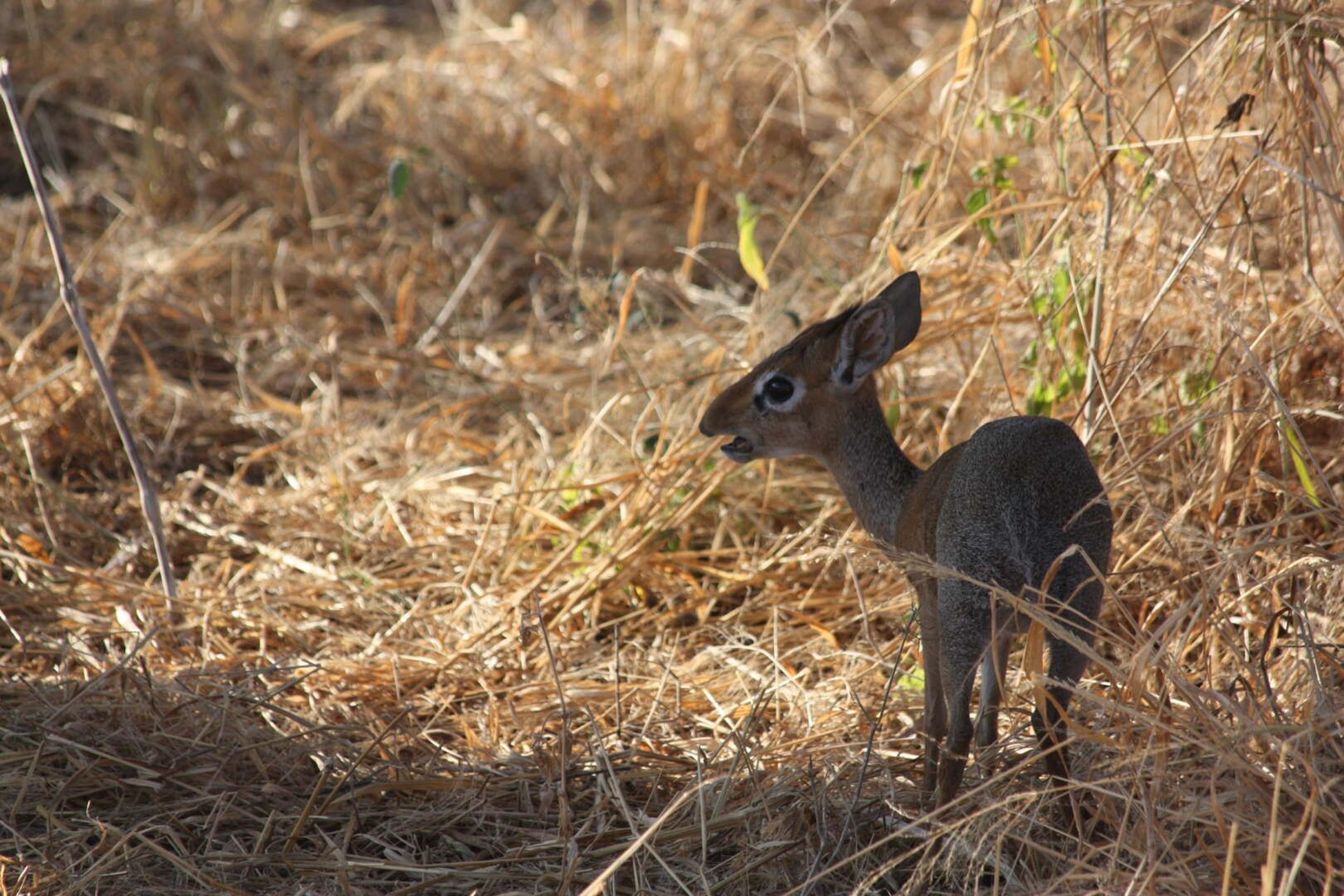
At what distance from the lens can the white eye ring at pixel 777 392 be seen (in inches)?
98.0

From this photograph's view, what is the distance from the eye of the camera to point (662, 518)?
125 inches

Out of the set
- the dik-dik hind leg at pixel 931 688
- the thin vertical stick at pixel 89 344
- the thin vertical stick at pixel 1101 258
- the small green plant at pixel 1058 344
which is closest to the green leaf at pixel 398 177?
the thin vertical stick at pixel 89 344

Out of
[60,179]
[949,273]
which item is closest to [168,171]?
[60,179]

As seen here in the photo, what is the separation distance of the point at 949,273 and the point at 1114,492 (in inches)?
28.1

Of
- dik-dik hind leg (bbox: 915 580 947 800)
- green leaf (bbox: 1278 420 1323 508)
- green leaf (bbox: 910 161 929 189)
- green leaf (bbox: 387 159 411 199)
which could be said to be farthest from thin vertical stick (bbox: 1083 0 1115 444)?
green leaf (bbox: 387 159 411 199)

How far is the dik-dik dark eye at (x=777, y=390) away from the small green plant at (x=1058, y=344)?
26.1 inches

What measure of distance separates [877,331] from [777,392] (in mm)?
225

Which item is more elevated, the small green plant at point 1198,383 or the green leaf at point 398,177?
the green leaf at point 398,177

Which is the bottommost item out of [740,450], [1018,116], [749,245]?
[740,450]

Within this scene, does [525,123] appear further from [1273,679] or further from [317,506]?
[1273,679]

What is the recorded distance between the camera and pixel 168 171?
5.20 metres

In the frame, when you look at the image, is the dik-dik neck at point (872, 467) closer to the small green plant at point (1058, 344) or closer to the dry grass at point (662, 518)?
the dry grass at point (662, 518)

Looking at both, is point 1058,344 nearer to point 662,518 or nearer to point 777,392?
point 777,392

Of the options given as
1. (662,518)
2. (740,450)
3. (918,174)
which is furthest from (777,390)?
(918,174)
